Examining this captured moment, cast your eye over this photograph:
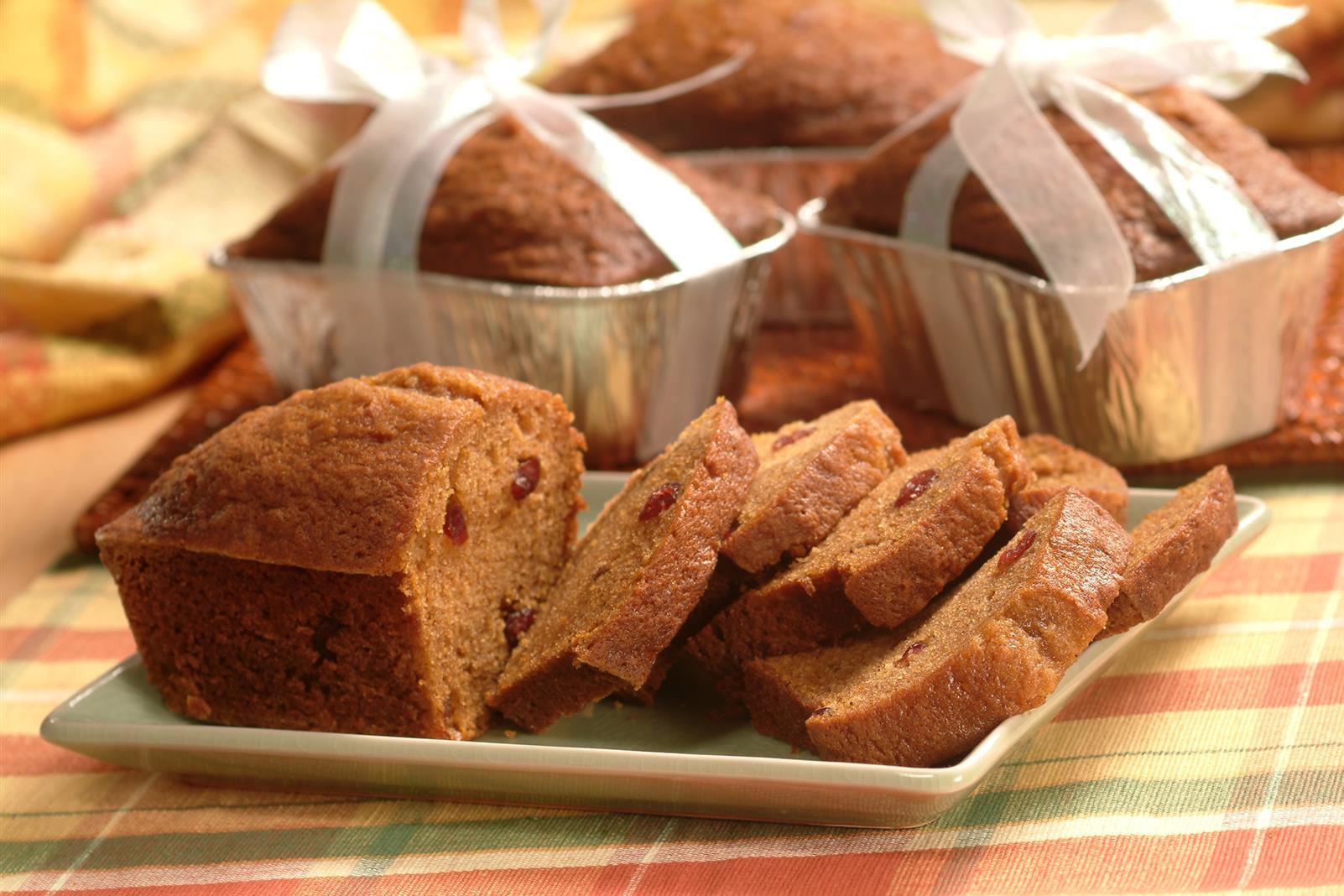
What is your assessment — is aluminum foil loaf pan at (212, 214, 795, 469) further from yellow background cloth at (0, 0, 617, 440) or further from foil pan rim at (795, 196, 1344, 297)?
yellow background cloth at (0, 0, 617, 440)

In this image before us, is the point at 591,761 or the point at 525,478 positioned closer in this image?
the point at 591,761

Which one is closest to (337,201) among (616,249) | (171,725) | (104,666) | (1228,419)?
(616,249)

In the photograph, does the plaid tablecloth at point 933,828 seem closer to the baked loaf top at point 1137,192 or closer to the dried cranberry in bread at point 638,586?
the dried cranberry in bread at point 638,586

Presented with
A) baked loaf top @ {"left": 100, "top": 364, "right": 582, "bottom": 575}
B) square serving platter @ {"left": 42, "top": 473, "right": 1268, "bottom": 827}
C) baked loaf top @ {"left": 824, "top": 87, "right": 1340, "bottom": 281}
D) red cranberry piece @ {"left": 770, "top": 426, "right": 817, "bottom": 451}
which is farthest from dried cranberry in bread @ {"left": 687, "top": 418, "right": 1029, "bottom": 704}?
baked loaf top @ {"left": 824, "top": 87, "right": 1340, "bottom": 281}

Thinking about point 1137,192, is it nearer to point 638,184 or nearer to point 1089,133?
point 1089,133

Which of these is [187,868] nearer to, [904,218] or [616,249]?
[616,249]

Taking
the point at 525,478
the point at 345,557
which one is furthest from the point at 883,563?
the point at 345,557
